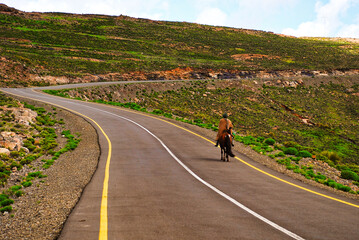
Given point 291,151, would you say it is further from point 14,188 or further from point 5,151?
point 5,151

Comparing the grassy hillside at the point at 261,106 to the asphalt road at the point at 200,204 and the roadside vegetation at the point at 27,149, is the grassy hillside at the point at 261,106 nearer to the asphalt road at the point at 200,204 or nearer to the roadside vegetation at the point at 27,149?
the roadside vegetation at the point at 27,149

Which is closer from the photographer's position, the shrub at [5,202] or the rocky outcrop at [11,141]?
the shrub at [5,202]

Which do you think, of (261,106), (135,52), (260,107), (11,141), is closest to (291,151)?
(11,141)

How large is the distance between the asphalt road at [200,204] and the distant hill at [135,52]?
43.9 m

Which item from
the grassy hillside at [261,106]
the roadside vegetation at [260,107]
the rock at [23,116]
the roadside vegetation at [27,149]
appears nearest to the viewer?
the roadside vegetation at [27,149]

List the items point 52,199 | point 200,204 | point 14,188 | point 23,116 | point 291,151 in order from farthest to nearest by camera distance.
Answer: point 23,116 < point 291,151 < point 14,188 < point 52,199 < point 200,204

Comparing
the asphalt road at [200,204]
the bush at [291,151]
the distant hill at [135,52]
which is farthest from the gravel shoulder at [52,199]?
the distant hill at [135,52]

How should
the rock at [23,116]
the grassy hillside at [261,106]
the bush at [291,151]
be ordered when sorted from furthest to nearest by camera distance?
1. the grassy hillside at [261,106]
2. the rock at [23,116]
3. the bush at [291,151]

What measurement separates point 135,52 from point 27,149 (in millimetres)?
69897

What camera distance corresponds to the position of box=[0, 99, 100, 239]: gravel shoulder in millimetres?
6609

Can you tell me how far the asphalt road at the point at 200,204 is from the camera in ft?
19.2

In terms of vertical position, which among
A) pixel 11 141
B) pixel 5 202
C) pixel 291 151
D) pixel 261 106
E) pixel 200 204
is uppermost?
pixel 261 106

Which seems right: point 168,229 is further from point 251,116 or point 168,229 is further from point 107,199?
point 251,116

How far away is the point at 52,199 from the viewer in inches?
343
